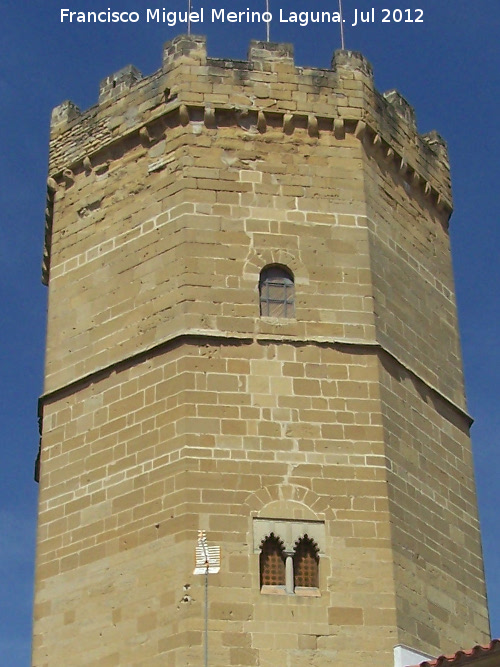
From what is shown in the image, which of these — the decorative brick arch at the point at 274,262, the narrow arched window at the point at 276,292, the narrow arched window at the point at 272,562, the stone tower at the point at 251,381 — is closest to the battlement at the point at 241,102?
the stone tower at the point at 251,381

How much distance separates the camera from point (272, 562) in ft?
41.8

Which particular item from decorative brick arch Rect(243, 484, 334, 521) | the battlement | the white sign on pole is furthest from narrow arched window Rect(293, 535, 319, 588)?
the battlement

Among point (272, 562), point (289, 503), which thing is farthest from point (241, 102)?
point (272, 562)

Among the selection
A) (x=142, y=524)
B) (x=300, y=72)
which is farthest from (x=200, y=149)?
(x=142, y=524)

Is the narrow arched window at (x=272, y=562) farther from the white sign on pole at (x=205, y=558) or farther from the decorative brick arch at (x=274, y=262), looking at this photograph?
the decorative brick arch at (x=274, y=262)

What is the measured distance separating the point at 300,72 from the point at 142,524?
5696 millimetres

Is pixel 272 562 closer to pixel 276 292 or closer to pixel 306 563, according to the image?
pixel 306 563

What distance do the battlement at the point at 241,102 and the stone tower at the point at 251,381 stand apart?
0.08ft

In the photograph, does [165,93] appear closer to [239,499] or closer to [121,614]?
[239,499]

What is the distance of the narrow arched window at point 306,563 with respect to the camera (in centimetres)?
1271

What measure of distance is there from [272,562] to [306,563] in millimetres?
341

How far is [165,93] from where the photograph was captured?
598 inches

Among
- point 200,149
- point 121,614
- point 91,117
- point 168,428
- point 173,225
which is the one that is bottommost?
point 121,614

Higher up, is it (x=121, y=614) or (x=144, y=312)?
(x=144, y=312)
